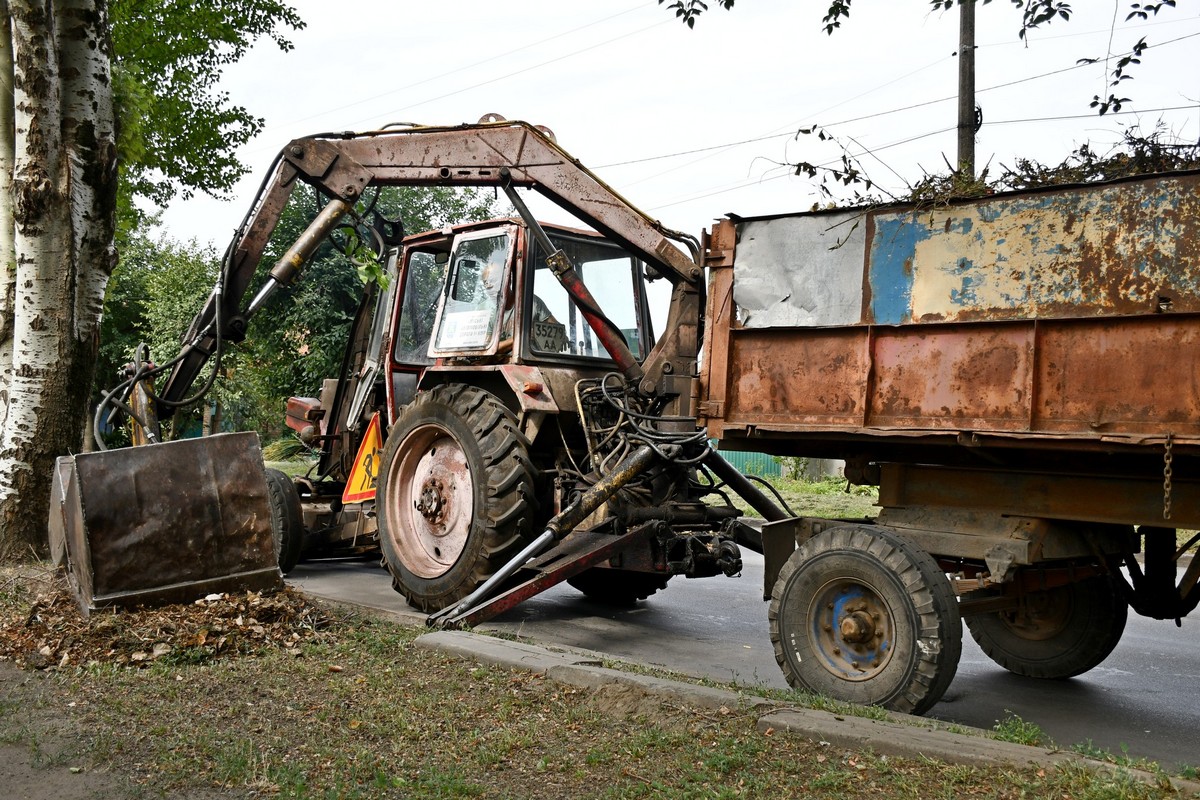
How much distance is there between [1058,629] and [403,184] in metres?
5.56

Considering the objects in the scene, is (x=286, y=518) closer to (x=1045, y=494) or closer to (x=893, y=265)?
(x=893, y=265)

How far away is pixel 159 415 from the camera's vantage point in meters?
9.20

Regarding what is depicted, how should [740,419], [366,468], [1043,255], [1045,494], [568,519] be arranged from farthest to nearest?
[366,468], [568,519], [740,419], [1045,494], [1043,255]

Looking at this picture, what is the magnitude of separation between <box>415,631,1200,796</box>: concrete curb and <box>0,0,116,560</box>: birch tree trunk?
14.9 feet

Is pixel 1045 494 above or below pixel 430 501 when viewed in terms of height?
above

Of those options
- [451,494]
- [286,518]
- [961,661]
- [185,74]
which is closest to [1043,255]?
[961,661]

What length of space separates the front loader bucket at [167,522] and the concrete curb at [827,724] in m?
1.83

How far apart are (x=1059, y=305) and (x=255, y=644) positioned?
4.61 metres

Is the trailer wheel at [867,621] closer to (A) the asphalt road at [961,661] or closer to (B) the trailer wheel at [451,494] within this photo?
(A) the asphalt road at [961,661]

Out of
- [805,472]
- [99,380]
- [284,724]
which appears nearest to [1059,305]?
[284,724]

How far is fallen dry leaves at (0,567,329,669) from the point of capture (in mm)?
5953

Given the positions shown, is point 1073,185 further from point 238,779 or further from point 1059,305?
point 238,779

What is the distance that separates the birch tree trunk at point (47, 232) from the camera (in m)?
8.38

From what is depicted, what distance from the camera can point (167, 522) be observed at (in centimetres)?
662
